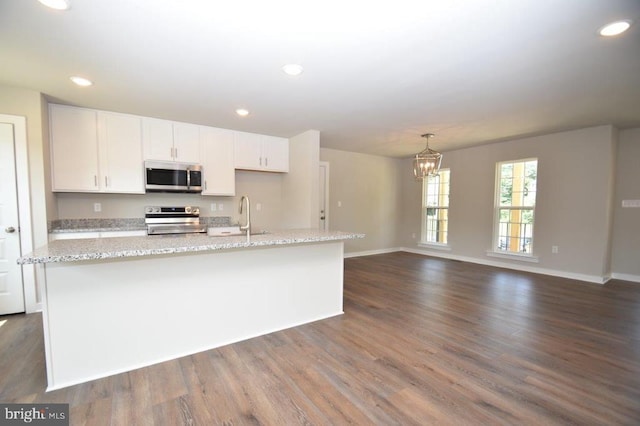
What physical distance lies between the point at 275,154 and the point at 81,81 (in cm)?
259

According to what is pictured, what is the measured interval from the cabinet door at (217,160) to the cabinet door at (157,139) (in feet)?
1.38

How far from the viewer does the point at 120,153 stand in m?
3.61

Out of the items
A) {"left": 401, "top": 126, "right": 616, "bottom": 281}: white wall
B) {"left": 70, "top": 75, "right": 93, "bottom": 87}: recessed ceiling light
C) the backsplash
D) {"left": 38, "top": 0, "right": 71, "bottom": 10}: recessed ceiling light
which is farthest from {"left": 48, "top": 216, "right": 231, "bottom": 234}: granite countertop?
{"left": 401, "top": 126, "right": 616, "bottom": 281}: white wall

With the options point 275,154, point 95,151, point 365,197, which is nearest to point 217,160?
point 275,154

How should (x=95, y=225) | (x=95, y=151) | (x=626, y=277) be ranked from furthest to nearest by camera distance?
(x=626, y=277) → (x=95, y=225) → (x=95, y=151)

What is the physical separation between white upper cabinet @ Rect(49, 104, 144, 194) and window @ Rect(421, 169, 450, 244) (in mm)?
5724

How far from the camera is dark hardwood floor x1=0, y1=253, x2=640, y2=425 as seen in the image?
5.28 ft

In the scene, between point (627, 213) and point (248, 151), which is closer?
point (627, 213)

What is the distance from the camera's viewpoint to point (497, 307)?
10.6 ft

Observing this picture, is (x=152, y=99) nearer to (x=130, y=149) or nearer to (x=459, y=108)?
(x=130, y=149)

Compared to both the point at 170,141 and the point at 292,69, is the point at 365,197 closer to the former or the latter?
the point at 170,141

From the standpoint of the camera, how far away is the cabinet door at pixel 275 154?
15.2 feet

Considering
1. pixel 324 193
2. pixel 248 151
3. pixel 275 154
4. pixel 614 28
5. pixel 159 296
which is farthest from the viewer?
pixel 324 193

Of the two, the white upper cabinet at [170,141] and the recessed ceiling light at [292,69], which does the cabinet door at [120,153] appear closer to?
the white upper cabinet at [170,141]
